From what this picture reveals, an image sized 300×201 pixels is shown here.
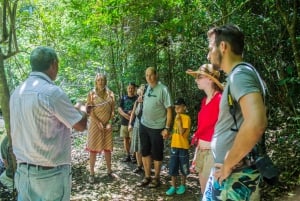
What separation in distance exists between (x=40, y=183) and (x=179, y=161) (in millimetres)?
2849

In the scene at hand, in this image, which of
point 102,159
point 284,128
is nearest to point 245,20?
point 284,128

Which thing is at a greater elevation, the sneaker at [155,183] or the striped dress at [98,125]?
the striped dress at [98,125]

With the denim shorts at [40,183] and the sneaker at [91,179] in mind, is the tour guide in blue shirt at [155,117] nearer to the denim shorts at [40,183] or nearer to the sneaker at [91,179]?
the sneaker at [91,179]

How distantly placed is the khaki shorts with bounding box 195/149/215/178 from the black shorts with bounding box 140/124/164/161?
142 centimetres

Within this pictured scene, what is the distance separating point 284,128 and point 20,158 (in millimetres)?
5010

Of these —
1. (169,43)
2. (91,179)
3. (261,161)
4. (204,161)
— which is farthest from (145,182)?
(169,43)

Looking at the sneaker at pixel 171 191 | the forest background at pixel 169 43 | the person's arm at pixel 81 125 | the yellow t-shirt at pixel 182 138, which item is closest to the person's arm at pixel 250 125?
the person's arm at pixel 81 125

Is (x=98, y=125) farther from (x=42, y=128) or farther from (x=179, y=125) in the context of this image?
(x=42, y=128)

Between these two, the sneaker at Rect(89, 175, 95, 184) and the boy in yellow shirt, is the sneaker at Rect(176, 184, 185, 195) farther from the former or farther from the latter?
the sneaker at Rect(89, 175, 95, 184)

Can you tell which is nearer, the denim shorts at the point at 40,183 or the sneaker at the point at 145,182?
the denim shorts at the point at 40,183

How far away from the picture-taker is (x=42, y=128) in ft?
8.59

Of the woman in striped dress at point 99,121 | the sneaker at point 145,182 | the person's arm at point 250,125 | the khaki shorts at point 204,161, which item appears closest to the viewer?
the person's arm at point 250,125

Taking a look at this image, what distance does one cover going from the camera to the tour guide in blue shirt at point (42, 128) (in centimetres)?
260

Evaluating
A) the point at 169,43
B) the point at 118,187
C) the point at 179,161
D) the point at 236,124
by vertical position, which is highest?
the point at 169,43
